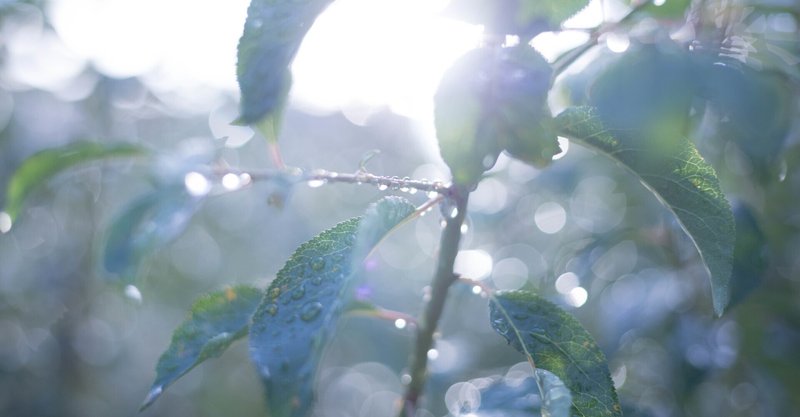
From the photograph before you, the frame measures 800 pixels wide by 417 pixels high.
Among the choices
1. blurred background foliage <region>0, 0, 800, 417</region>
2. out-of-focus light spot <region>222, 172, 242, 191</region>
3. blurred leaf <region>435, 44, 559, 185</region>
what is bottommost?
blurred background foliage <region>0, 0, 800, 417</region>

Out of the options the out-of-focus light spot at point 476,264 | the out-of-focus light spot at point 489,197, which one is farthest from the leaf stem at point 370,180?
the out-of-focus light spot at point 489,197

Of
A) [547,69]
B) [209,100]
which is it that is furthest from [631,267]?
[209,100]

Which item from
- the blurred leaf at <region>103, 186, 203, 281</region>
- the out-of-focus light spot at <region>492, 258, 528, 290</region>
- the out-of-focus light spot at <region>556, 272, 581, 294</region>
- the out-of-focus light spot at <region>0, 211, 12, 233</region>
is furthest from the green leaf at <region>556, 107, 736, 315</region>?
the out-of-focus light spot at <region>492, 258, 528, 290</region>

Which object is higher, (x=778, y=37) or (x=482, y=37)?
(x=482, y=37)

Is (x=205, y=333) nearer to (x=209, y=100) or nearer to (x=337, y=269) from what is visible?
(x=337, y=269)

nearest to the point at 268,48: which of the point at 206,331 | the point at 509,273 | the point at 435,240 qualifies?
the point at 206,331

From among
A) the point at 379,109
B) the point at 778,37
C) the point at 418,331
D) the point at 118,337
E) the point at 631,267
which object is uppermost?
the point at 778,37

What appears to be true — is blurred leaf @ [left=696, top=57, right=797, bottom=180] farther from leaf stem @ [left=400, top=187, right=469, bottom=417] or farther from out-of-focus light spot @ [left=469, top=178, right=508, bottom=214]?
out-of-focus light spot @ [left=469, top=178, right=508, bottom=214]

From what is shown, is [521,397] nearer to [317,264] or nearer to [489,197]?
[317,264]
